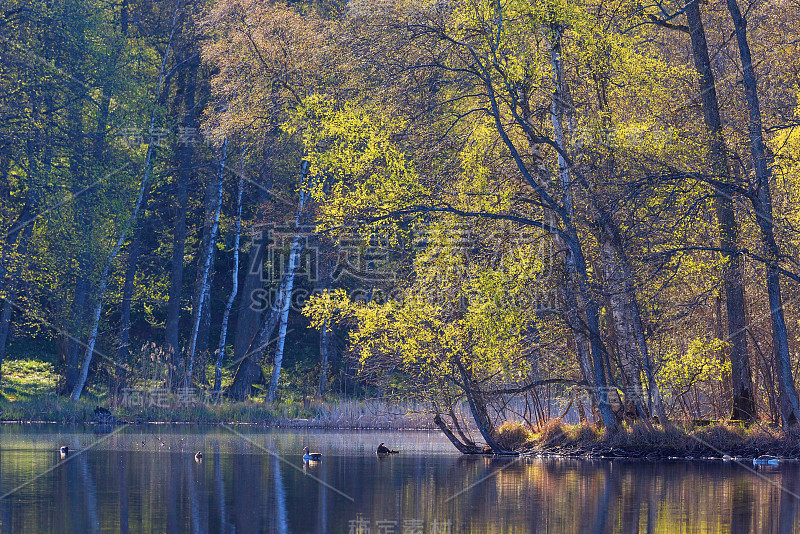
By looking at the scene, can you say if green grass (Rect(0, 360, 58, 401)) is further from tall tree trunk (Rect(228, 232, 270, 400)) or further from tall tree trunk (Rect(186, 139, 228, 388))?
tall tree trunk (Rect(228, 232, 270, 400))

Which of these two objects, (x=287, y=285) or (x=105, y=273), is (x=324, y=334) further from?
(x=105, y=273)

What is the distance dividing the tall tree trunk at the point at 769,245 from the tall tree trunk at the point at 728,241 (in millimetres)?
533

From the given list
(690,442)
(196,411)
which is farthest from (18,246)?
(690,442)

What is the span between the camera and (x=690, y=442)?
794 inches

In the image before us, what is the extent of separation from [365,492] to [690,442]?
25.7 feet

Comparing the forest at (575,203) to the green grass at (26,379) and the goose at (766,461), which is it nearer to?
the goose at (766,461)

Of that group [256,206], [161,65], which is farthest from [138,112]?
[256,206]

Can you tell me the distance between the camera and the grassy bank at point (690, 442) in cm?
1958

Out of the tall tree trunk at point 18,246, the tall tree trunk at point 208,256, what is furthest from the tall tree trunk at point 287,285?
the tall tree trunk at point 18,246

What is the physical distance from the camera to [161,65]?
34.4 m

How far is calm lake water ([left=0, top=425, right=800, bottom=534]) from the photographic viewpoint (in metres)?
11.9

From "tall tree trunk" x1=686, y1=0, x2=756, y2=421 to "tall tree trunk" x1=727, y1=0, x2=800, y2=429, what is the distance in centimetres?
53

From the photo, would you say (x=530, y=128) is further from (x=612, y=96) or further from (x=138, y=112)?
(x=138, y=112)

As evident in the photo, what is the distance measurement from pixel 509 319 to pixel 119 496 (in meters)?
7.79
